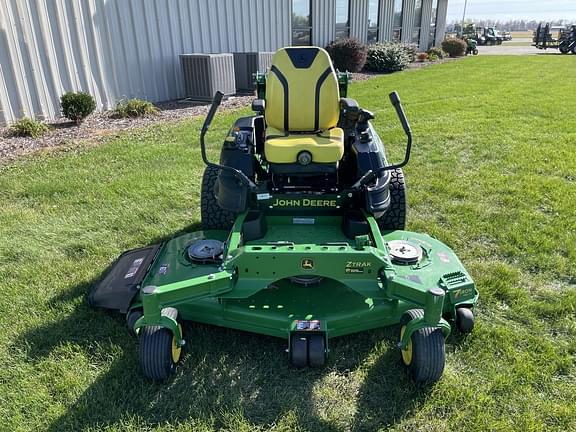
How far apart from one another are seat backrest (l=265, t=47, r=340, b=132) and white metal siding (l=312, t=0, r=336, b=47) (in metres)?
12.5

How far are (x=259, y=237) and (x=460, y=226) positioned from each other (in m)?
2.06

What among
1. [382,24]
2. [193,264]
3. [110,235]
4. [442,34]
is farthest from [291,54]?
[442,34]

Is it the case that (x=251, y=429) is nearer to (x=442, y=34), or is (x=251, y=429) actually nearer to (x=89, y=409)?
(x=89, y=409)

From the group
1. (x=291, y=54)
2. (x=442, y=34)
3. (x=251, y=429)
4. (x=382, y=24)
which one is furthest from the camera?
(x=442, y=34)

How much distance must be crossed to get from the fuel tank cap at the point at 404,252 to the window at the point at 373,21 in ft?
55.8

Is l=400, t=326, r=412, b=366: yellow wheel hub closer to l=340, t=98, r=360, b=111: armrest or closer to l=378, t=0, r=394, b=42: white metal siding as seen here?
l=340, t=98, r=360, b=111: armrest

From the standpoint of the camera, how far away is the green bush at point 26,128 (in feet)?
23.4

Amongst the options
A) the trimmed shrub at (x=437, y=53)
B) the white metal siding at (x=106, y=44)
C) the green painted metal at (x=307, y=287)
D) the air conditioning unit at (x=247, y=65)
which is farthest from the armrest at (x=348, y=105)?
the trimmed shrub at (x=437, y=53)

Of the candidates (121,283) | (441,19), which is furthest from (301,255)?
(441,19)

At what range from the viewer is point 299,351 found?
2.47 meters

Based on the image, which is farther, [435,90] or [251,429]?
[435,90]

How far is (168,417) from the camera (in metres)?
2.31

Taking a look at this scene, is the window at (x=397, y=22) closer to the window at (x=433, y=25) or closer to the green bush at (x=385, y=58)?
the green bush at (x=385, y=58)

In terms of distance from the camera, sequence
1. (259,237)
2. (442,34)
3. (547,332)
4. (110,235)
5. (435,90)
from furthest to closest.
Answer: (442,34) → (435,90) → (110,235) → (259,237) → (547,332)
